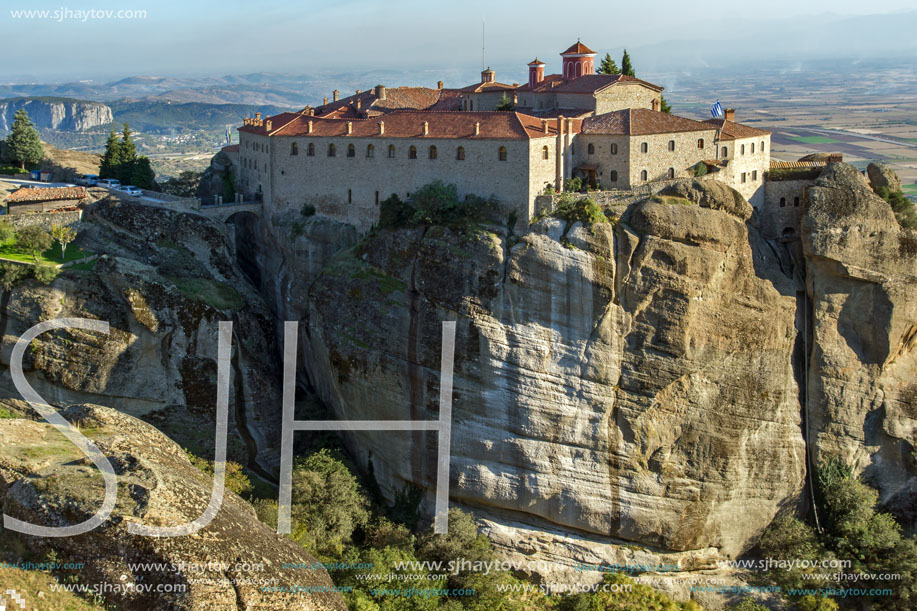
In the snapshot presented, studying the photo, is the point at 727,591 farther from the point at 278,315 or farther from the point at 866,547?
the point at 278,315

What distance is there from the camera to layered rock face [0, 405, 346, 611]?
26922 millimetres

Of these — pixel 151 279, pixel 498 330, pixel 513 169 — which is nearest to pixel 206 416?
pixel 151 279

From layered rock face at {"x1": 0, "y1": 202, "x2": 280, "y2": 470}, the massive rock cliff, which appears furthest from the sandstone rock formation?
the massive rock cliff

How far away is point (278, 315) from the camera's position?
5088 cm

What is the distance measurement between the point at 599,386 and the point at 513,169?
9803 mm

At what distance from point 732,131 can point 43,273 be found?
101 ft

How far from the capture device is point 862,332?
4309 cm

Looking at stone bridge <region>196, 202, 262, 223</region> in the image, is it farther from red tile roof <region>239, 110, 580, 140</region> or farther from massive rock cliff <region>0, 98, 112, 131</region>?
massive rock cliff <region>0, 98, 112, 131</region>

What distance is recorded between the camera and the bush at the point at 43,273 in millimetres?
43406

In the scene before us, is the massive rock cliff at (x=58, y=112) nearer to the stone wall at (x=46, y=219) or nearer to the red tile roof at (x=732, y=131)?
the stone wall at (x=46, y=219)

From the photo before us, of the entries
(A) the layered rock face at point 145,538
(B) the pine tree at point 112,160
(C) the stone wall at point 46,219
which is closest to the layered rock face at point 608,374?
(A) the layered rock face at point 145,538

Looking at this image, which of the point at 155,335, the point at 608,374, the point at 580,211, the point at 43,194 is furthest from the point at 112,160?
the point at 608,374

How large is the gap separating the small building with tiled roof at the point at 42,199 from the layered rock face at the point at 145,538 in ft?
64.8

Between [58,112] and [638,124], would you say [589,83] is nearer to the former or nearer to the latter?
[638,124]
